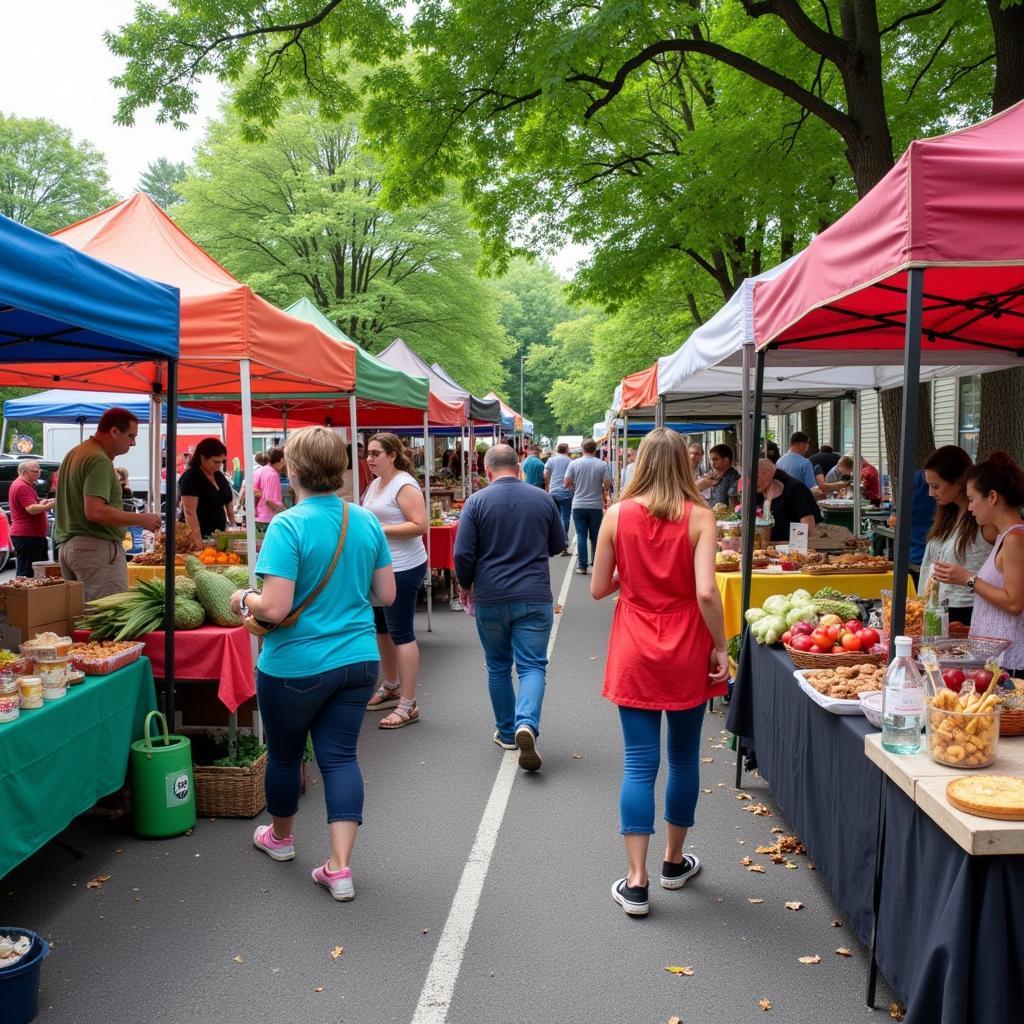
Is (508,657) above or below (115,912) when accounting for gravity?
above

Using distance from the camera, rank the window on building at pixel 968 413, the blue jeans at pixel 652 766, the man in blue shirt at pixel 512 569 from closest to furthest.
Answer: the blue jeans at pixel 652 766
the man in blue shirt at pixel 512 569
the window on building at pixel 968 413

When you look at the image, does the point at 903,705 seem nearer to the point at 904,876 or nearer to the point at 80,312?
the point at 904,876

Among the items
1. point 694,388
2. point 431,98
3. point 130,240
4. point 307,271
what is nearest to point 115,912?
point 130,240

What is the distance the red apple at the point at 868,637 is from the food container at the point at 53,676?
3595mm

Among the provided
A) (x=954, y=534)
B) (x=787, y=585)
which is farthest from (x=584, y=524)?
(x=954, y=534)

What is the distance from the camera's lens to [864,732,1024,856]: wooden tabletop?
2.41 metres

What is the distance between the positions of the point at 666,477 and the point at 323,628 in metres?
1.54

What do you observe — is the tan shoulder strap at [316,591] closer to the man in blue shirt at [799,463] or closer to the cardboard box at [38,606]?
the cardboard box at [38,606]

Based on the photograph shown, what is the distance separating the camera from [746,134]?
42.4ft

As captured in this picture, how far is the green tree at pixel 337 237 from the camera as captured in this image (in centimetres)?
2531

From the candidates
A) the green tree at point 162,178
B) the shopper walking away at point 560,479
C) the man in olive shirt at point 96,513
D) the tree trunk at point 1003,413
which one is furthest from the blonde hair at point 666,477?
the green tree at point 162,178

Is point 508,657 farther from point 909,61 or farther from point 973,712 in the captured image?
point 909,61

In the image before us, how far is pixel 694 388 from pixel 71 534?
7.34 meters

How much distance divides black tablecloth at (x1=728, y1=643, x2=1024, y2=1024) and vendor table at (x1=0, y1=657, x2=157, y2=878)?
3.18m
